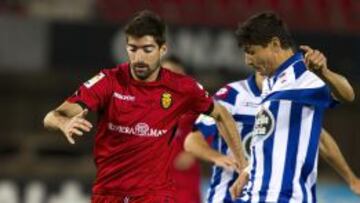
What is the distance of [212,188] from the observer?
7.64 meters

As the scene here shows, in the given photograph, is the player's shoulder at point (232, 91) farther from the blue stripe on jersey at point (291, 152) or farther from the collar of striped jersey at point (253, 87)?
the blue stripe on jersey at point (291, 152)

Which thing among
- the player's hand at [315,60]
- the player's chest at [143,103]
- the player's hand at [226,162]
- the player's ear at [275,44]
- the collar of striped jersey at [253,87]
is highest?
the player's ear at [275,44]

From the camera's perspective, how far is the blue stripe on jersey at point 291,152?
18.8 ft

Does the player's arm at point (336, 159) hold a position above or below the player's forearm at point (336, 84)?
below

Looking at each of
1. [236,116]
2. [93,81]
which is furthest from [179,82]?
[236,116]

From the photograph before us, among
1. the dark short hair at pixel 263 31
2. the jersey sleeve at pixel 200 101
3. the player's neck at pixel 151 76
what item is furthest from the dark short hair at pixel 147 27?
the dark short hair at pixel 263 31

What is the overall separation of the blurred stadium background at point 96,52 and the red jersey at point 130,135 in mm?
6233

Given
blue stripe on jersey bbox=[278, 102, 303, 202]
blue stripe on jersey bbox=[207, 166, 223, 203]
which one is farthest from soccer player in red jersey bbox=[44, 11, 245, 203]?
blue stripe on jersey bbox=[278, 102, 303, 202]

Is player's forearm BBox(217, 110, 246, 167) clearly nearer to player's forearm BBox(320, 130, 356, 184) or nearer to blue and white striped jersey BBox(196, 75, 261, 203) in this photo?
blue and white striped jersey BBox(196, 75, 261, 203)

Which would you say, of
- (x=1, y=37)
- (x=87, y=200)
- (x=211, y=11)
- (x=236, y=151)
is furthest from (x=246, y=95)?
(x=211, y=11)

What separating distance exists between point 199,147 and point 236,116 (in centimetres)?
35

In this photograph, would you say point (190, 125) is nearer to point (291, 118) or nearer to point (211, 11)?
point (291, 118)

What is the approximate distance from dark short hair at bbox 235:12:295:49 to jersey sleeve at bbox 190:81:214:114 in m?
1.04

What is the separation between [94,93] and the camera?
650 cm
